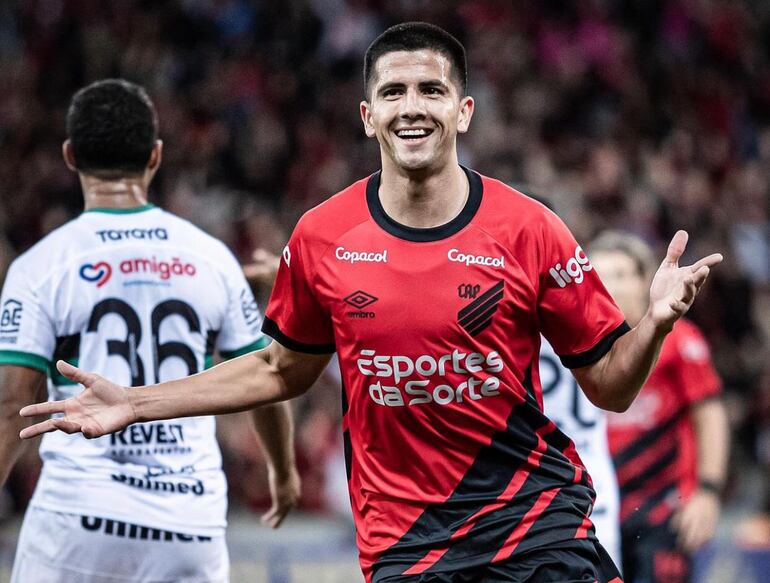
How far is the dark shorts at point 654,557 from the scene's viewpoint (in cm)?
730

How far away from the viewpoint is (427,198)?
4191 millimetres

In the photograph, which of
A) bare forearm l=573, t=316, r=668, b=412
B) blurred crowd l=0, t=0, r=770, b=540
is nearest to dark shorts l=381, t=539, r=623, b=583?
bare forearm l=573, t=316, r=668, b=412

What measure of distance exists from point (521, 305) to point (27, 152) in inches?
431

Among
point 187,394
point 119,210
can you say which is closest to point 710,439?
point 119,210

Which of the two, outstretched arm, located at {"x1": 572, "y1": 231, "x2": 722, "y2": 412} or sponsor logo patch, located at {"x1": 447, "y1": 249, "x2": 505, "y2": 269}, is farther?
sponsor logo patch, located at {"x1": 447, "y1": 249, "x2": 505, "y2": 269}

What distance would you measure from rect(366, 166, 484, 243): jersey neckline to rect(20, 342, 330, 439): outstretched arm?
54 centimetres

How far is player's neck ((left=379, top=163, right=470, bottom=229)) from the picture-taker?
4180mm

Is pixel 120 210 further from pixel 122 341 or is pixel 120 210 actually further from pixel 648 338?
pixel 648 338

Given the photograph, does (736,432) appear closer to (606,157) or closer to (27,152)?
(606,157)

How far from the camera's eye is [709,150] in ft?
47.4

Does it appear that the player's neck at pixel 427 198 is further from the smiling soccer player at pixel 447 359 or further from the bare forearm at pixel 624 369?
the bare forearm at pixel 624 369

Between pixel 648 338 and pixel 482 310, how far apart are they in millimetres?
506

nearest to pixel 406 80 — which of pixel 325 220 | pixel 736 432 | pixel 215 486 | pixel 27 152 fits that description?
pixel 325 220

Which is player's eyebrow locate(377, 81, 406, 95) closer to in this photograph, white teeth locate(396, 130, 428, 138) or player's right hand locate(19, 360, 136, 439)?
white teeth locate(396, 130, 428, 138)
